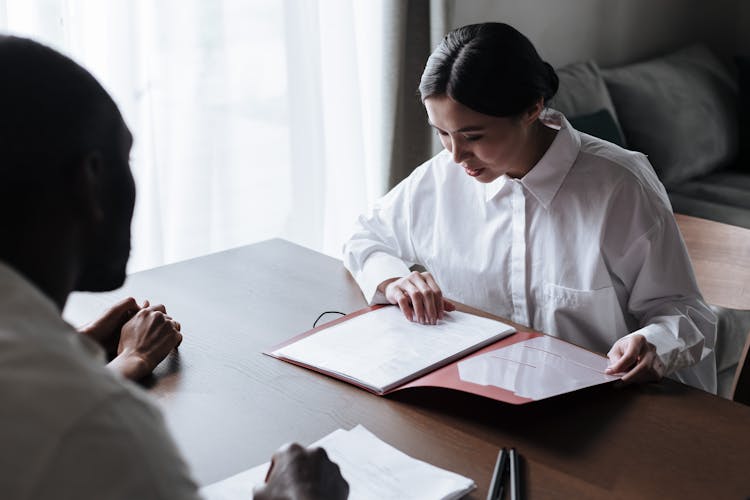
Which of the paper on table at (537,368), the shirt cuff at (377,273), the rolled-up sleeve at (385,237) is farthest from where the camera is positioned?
the rolled-up sleeve at (385,237)

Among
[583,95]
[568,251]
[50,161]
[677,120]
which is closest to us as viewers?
[50,161]

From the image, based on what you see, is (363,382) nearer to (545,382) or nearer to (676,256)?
(545,382)

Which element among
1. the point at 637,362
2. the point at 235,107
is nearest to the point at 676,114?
the point at 235,107

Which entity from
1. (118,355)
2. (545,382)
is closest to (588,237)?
(545,382)

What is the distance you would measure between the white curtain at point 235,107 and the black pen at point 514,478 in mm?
1291

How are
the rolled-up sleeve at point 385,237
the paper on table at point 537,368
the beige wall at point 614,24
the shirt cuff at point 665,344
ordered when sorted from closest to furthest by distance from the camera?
1. the paper on table at point 537,368
2. the shirt cuff at point 665,344
3. the rolled-up sleeve at point 385,237
4. the beige wall at point 614,24

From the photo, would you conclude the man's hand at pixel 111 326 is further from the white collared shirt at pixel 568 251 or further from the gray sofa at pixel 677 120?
the gray sofa at pixel 677 120

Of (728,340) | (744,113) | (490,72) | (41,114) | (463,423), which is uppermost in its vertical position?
(41,114)

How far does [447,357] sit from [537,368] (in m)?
0.13

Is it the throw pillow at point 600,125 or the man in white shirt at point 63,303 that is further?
the throw pillow at point 600,125

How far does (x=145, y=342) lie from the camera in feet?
4.37

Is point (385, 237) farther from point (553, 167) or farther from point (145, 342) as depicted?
point (145, 342)

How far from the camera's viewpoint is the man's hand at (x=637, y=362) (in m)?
1.27

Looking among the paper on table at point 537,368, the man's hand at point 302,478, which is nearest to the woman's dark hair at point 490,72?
the paper on table at point 537,368
